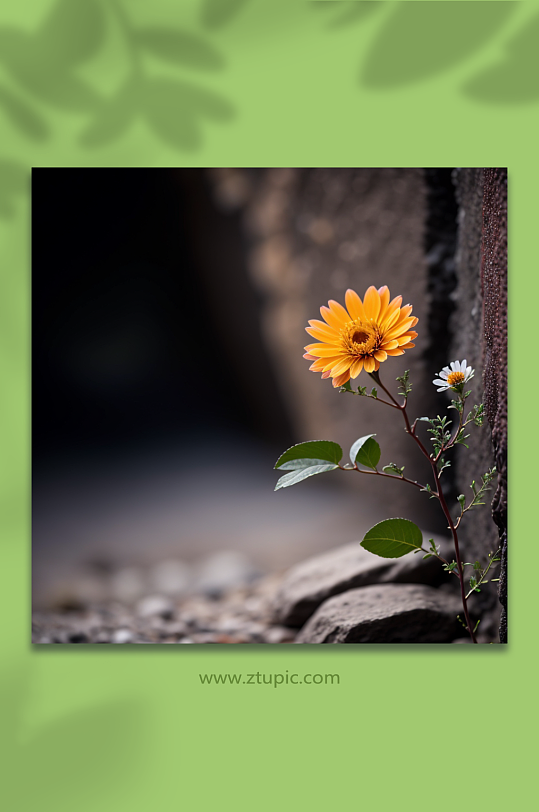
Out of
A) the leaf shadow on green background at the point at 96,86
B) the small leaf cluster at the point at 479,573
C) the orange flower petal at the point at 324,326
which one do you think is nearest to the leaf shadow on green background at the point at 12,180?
the leaf shadow on green background at the point at 96,86

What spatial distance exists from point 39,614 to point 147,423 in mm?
438

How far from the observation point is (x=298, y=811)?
94 cm

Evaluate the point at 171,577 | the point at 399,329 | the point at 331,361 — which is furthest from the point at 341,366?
the point at 171,577

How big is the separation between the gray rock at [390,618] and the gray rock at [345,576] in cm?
3

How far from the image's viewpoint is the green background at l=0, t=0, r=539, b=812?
958mm

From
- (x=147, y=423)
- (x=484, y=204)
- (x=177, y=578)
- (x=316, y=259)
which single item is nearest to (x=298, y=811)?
(x=177, y=578)

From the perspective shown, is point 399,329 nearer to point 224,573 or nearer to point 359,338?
point 359,338

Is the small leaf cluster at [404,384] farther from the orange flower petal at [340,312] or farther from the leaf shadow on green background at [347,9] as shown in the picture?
the leaf shadow on green background at [347,9]

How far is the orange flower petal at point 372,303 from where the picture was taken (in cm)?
96

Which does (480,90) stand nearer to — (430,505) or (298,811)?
(430,505)

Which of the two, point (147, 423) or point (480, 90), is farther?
point (147, 423)

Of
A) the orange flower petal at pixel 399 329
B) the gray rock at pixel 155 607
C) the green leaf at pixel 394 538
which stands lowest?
the gray rock at pixel 155 607

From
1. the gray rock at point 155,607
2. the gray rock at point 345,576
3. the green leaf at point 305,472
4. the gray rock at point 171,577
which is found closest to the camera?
the green leaf at point 305,472

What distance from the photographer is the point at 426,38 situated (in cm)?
97
